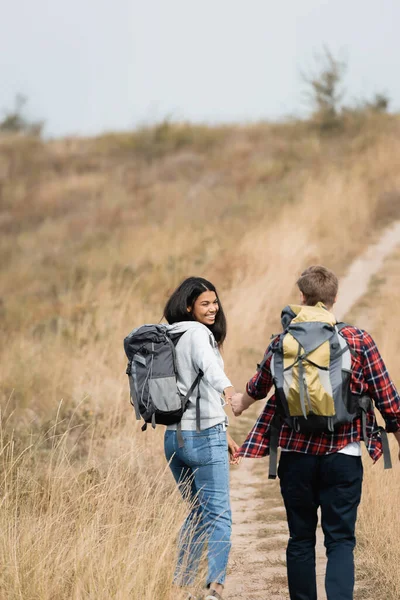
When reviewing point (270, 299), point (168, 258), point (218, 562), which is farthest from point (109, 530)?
point (168, 258)

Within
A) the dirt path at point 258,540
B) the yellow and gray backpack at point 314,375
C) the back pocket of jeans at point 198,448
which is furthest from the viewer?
the dirt path at point 258,540

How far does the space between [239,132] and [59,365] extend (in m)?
26.2

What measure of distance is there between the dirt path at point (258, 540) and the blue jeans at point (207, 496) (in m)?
0.63

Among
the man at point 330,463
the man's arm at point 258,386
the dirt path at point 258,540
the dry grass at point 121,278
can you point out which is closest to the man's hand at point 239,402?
the man's arm at point 258,386

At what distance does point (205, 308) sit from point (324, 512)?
112 cm

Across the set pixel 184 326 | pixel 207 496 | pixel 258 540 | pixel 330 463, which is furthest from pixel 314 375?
pixel 258 540

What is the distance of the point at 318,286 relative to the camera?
3.65 meters

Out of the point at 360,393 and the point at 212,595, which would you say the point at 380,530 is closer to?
the point at 212,595

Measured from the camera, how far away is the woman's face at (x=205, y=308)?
13.6ft

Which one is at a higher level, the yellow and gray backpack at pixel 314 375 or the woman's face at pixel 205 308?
the woman's face at pixel 205 308

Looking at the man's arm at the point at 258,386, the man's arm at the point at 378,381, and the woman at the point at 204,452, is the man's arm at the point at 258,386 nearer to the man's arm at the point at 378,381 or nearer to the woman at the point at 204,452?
the woman at the point at 204,452

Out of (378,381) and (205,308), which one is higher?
(205,308)

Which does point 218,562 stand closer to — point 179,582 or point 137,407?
point 179,582

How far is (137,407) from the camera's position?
3.92 m
